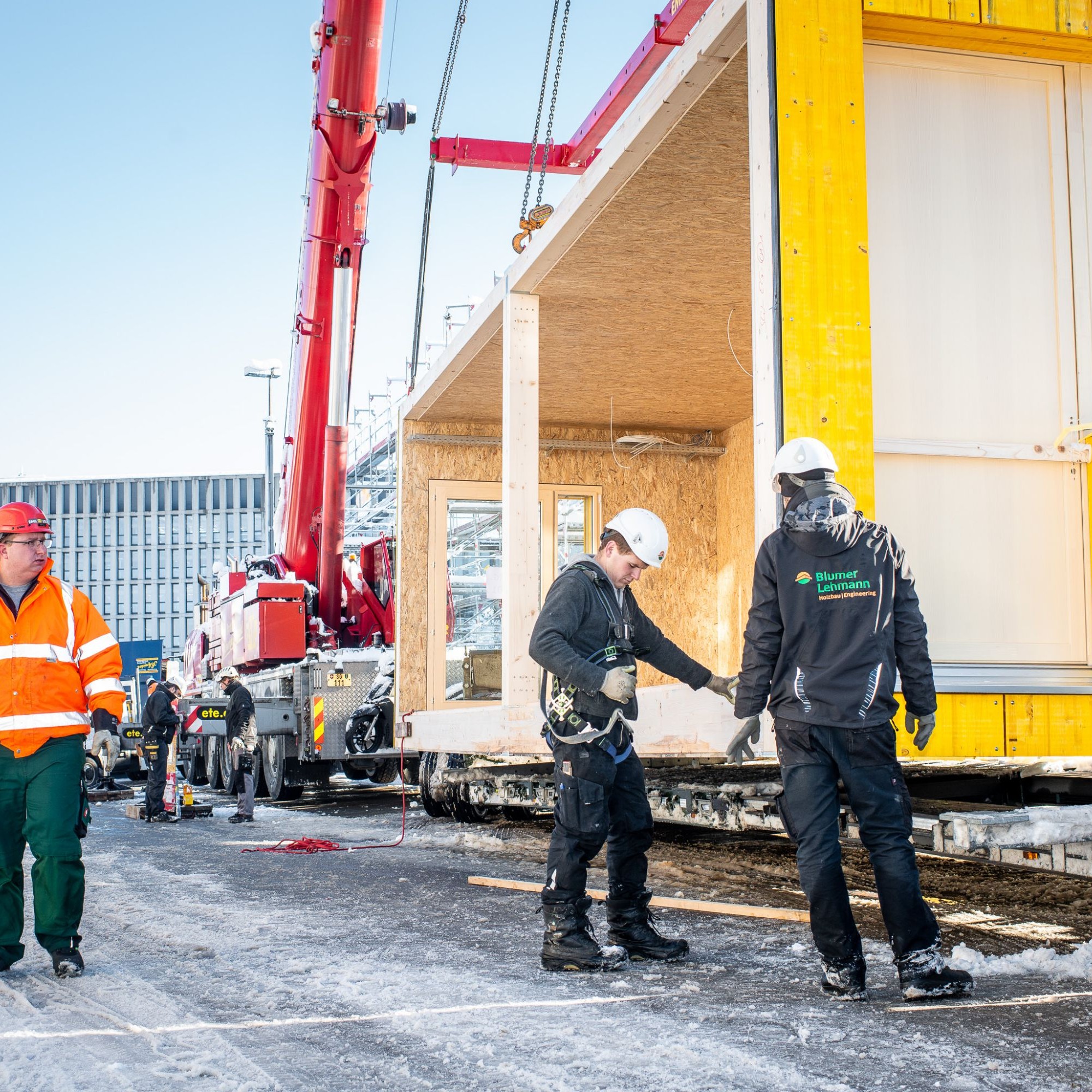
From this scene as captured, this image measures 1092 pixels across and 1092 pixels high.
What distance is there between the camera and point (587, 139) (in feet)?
43.2

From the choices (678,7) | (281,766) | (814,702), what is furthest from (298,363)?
(814,702)

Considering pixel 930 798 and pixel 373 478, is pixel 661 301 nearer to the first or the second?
pixel 930 798

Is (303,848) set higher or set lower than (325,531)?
lower

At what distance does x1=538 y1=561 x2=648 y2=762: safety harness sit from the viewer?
4613mm

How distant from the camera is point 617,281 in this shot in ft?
25.5

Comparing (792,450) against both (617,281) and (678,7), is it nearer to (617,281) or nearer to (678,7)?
(617,281)

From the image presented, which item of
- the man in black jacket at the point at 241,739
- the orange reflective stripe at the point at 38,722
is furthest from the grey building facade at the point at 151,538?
the orange reflective stripe at the point at 38,722

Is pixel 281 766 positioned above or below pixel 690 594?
below

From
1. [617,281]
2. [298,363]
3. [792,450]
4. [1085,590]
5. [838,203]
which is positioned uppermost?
[298,363]

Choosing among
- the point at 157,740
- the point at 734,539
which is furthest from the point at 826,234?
the point at 157,740

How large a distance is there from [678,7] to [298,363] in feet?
19.4

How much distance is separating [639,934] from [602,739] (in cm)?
78

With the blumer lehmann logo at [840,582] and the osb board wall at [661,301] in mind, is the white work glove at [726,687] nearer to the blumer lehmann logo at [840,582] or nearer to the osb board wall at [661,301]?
the blumer lehmann logo at [840,582]

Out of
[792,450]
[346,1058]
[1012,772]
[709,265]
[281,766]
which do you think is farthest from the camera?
[281,766]
